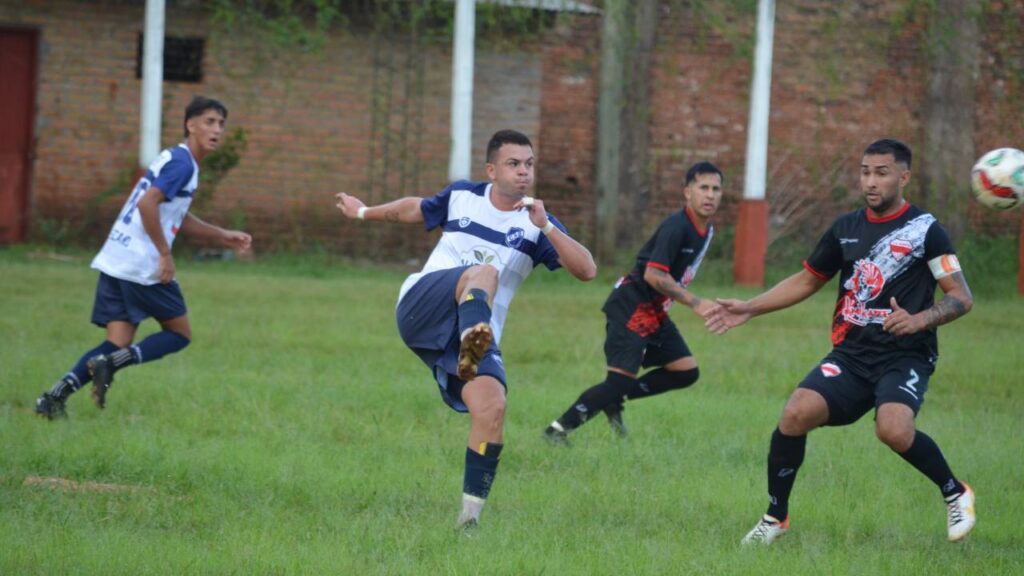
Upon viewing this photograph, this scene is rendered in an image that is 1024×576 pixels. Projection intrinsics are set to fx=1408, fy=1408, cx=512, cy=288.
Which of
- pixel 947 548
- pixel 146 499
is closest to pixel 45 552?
pixel 146 499

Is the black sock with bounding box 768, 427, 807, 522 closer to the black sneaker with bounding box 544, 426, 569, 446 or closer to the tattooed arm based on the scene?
the tattooed arm

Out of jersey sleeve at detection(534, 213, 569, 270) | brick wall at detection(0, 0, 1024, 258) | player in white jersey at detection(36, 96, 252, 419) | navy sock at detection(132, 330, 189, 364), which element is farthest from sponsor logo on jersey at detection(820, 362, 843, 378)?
brick wall at detection(0, 0, 1024, 258)

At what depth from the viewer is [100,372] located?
29.6 ft

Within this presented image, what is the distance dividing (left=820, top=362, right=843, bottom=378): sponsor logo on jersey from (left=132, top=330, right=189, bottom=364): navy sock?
461 cm

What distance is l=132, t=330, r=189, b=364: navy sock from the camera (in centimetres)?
924

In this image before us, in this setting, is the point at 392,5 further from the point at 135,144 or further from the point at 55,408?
the point at 55,408

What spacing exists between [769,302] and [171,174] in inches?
162

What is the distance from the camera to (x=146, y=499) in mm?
6883

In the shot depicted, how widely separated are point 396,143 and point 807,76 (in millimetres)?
6990

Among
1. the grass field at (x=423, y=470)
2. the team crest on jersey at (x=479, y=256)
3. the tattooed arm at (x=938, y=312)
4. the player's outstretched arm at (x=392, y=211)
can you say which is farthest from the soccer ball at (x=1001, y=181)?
the player's outstretched arm at (x=392, y=211)

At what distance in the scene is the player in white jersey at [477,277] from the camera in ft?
21.0

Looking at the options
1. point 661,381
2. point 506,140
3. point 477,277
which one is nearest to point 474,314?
point 477,277

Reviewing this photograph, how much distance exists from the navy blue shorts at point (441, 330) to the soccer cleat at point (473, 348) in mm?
A: 290

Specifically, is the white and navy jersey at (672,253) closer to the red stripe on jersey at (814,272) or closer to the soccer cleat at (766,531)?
the red stripe on jersey at (814,272)
